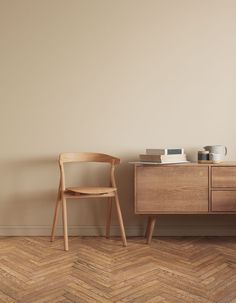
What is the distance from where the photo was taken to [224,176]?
109 inches

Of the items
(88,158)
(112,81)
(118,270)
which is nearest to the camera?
(118,270)

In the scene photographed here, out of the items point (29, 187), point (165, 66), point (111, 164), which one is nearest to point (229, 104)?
point (165, 66)

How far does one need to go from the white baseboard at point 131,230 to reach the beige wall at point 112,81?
2 centimetres

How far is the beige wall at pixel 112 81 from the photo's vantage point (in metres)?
3.09

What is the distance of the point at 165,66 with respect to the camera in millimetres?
3109

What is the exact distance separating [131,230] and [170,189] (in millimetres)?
638

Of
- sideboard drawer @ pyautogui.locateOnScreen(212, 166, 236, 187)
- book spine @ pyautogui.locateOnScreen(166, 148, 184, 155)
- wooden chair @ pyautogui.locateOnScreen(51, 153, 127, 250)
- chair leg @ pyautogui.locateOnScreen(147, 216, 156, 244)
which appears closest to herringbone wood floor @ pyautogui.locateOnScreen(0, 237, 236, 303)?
chair leg @ pyautogui.locateOnScreen(147, 216, 156, 244)

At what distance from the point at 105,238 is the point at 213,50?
6.17 ft

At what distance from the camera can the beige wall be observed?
309cm

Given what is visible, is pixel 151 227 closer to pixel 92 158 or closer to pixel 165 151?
pixel 165 151

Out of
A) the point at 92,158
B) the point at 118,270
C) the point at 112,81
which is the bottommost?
the point at 118,270

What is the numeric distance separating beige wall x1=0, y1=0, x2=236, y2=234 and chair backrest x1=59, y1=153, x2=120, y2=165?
0.13 m

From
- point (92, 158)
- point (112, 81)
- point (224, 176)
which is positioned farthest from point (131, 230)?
point (112, 81)

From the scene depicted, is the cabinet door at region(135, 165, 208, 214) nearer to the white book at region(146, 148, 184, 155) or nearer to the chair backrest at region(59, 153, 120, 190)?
the white book at region(146, 148, 184, 155)
